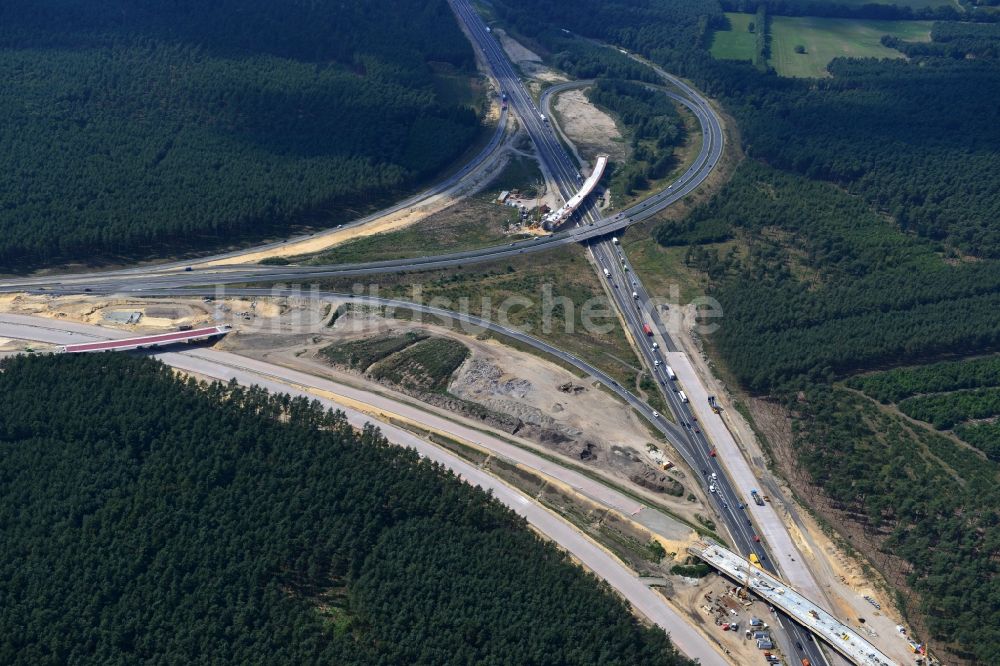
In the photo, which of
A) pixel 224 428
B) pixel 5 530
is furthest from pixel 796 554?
pixel 5 530

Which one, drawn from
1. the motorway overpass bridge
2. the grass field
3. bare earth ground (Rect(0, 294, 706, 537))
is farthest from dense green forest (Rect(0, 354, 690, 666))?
bare earth ground (Rect(0, 294, 706, 537))

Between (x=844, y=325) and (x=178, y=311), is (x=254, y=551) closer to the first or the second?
(x=178, y=311)

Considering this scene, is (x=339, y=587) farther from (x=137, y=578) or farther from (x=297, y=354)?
(x=297, y=354)

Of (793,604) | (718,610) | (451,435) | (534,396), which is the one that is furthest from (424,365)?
(793,604)

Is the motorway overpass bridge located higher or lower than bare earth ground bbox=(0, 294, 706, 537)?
lower

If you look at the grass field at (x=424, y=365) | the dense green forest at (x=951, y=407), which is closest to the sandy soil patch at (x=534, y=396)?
the grass field at (x=424, y=365)

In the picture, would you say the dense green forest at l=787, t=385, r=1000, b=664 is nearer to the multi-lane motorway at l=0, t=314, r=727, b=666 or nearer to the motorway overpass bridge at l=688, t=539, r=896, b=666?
the motorway overpass bridge at l=688, t=539, r=896, b=666
